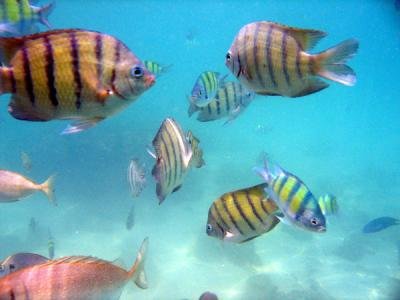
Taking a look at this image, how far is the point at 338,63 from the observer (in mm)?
2094

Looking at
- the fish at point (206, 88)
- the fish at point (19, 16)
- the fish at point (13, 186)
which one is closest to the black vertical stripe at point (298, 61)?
the fish at point (206, 88)

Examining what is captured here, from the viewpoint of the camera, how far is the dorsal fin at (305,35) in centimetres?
219

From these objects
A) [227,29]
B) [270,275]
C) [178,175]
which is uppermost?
[178,175]

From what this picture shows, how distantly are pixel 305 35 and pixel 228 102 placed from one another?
263 centimetres

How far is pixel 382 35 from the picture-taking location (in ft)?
407

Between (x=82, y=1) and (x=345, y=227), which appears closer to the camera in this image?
(x=345, y=227)

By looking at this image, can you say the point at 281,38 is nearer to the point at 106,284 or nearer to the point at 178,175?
the point at 178,175

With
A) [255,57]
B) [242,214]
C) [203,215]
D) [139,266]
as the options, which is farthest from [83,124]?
[203,215]

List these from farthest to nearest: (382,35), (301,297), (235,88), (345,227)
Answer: (382,35) < (345,227) < (301,297) < (235,88)

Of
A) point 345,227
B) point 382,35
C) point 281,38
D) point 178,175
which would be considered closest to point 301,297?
point 345,227

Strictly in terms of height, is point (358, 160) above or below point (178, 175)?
below

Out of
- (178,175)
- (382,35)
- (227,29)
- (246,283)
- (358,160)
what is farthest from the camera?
(227,29)

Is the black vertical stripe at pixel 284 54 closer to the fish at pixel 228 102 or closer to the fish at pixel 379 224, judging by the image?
the fish at pixel 228 102

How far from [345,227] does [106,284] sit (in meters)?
12.8
